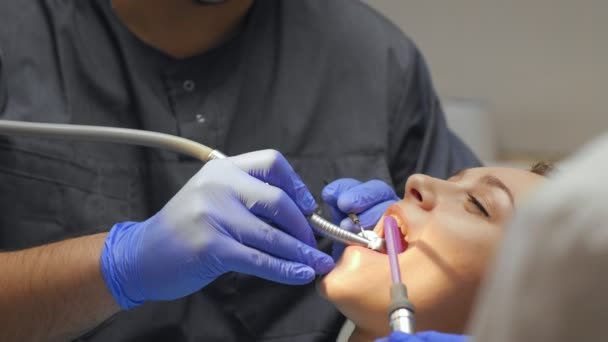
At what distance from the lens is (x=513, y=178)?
1171mm

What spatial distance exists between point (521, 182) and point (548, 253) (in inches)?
27.5

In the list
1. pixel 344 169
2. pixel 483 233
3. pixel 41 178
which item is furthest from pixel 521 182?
pixel 41 178

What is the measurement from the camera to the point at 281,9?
159cm

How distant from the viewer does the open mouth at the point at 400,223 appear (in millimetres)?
1161

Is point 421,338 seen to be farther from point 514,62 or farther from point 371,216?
point 514,62

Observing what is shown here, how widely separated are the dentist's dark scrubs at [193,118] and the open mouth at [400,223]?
0.29m

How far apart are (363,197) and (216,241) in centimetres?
32

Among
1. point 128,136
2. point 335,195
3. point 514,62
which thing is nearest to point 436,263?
point 335,195

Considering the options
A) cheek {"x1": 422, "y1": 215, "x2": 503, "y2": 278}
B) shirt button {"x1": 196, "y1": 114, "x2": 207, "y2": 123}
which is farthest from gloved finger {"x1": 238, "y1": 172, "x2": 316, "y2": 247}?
shirt button {"x1": 196, "y1": 114, "x2": 207, "y2": 123}

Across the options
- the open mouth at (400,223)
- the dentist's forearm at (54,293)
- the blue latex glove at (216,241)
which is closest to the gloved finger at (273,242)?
the blue latex glove at (216,241)

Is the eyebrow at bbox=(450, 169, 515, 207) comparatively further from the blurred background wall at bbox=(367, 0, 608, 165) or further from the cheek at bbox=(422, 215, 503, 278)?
the blurred background wall at bbox=(367, 0, 608, 165)

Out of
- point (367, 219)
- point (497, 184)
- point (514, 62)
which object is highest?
point (497, 184)

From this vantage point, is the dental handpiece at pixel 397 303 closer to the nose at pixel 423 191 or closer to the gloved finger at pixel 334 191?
the nose at pixel 423 191

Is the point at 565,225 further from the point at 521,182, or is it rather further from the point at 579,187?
the point at 521,182
